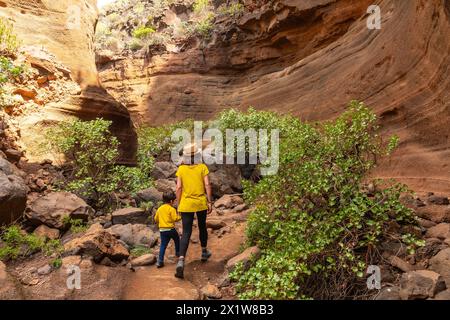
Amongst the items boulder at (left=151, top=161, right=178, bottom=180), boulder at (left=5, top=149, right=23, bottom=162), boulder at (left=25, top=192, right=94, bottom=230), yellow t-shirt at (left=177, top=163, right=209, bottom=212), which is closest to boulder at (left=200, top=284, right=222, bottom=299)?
yellow t-shirt at (left=177, top=163, right=209, bottom=212)

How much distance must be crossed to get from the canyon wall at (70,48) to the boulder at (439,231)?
927 centimetres

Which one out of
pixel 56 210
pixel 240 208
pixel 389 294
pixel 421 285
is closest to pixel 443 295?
pixel 421 285

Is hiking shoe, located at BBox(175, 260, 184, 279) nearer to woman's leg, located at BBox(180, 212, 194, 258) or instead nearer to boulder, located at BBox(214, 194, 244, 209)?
woman's leg, located at BBox(180, 212, 194, 258)

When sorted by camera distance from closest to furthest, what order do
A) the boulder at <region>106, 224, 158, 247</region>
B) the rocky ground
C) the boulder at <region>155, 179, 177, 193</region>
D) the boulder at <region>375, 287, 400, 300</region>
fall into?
the boulder at <region>375, 287, 400, 300</region>
the rocky ground
the boulder at <region>106, 224, 158, 247</region>
the boulder at <region>155, 179, 177, 193</region>

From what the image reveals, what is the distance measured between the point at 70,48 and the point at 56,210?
685 cm

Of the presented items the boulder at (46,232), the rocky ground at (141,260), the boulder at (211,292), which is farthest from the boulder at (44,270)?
the boulder at (211,292)

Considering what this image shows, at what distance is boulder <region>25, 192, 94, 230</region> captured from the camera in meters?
6.16

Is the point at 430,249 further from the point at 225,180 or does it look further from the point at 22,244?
→ the point at 225,180

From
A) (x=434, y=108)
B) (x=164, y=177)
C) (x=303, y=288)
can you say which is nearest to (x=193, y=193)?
(x=303, y=288)

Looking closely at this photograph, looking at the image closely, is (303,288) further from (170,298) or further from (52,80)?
(52,80)

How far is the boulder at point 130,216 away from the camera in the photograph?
7020 mm

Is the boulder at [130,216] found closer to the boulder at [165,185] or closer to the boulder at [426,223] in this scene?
the boulder at [165,185]

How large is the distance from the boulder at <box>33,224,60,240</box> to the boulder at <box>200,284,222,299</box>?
317cm

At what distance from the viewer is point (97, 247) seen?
16.0 feet
